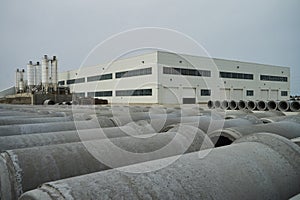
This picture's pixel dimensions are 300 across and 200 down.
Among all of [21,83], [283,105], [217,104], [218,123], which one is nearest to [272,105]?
[283,105]

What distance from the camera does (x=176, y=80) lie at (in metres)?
27.8

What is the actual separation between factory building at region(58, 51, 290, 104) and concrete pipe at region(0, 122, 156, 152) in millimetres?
20408

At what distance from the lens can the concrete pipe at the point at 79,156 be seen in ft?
6.16

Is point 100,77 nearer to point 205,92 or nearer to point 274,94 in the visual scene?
point 205,92

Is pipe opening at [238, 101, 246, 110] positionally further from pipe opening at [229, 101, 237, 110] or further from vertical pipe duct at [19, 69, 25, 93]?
vertical pipe duct at [19, 69, 25, 93]

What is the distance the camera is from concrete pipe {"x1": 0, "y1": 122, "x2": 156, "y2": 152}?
2.77 metres

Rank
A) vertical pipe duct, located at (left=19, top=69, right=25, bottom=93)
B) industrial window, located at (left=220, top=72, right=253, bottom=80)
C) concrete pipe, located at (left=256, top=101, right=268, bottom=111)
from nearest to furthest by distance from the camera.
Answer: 1. concrete pipe, located at (left=256, top=101, right=268, bottom=111)
2. industrial window, located at (left=220, top=72, right=253, bottom=80)
3. vertical pipe duct, located at (left=19, top=69, right=25, bottom=93)

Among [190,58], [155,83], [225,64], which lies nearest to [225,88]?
[225,64]

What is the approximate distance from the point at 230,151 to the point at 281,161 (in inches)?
16.4

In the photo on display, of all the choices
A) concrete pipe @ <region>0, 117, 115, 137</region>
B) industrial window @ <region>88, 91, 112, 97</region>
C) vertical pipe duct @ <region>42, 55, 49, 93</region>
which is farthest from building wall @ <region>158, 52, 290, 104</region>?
concrete pipe @ <region>0, 117, 115, 137</region>

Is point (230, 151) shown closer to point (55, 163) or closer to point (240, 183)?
point (240, 183)

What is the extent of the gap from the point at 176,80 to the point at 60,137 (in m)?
25.2

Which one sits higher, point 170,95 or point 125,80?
point 125,80

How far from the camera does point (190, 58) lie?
28.6 meters
